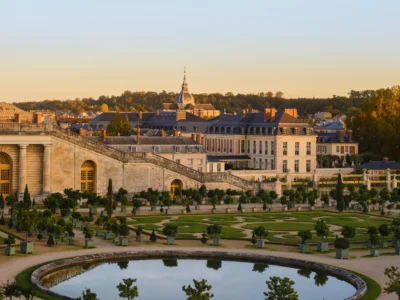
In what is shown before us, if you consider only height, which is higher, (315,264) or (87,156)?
(87,156)

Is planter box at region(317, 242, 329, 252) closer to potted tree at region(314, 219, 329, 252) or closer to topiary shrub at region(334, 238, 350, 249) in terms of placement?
potted tree at region(314, 219, 329, 252)

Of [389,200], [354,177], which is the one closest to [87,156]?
[389,200]

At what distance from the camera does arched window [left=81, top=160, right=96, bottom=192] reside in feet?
246

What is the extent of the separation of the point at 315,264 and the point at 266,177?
46.5 meters

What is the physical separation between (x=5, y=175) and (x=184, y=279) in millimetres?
34414

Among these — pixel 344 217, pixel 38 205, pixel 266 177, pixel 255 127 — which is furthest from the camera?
pixel 255 127

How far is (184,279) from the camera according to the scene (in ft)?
135

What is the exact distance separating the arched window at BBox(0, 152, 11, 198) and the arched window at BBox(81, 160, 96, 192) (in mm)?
6206

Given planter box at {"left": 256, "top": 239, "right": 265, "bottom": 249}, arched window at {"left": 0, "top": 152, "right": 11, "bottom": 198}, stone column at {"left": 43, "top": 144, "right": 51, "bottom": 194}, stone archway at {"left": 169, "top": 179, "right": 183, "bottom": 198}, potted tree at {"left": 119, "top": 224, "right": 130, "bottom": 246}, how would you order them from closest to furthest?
1. potted tree at {"left": 119, "top": 224, "right": 130, "bottom": 246}
2. planter box at {"left": 256, "top": 239, "right": 265, "bottom": 249}
3. arched window at {"left": 0, "top": 152, "right": 11, "bottom": 198}
4. stone column at {"left": 43, "top": 144, "right": 51, "bottom": 194}
5. stone archway at {"left": 169, "top": 179, "right": 183, "bottom": 198}

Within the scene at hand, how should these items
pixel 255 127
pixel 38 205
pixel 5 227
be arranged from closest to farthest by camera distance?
1. pixel 5 227
2. pixel 38 205
3. pixel 255 127

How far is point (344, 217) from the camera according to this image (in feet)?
211

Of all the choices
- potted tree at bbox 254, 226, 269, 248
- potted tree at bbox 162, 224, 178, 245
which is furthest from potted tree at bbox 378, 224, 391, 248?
potted tree at bbox 162, 224, 178, 245

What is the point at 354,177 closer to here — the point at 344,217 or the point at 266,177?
the point at 266,177

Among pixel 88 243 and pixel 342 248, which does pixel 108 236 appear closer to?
pixel 88 243
